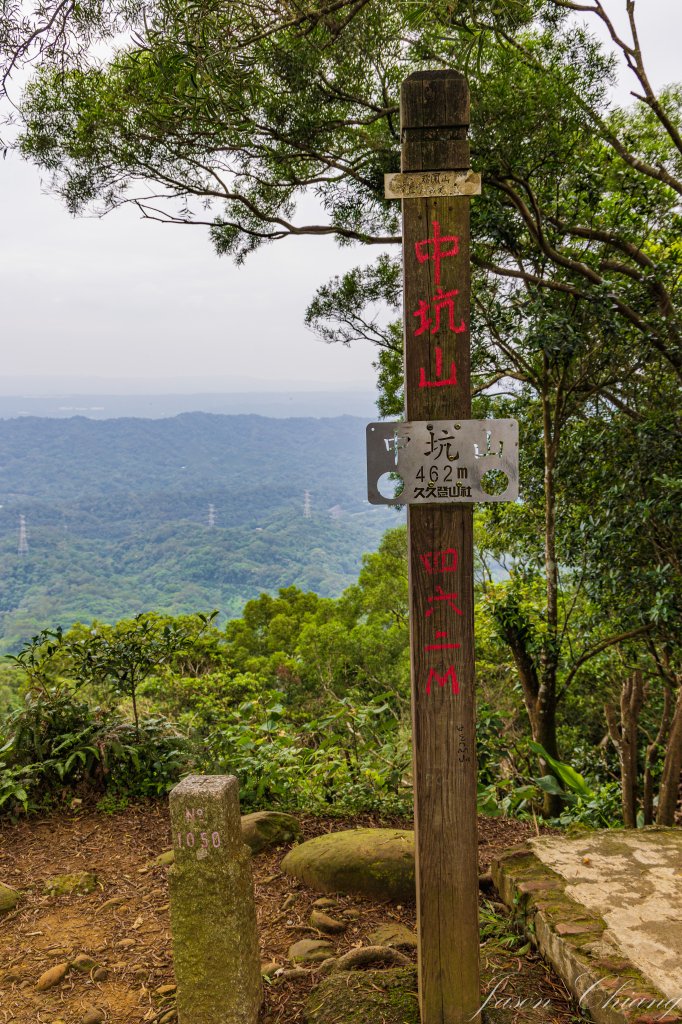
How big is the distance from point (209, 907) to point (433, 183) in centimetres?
224

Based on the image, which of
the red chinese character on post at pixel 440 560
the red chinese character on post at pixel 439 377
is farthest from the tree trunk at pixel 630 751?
the red chinese character on post at pixel 439 377

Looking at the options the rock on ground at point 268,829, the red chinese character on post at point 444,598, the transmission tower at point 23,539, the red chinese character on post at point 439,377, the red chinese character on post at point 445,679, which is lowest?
the transmission tower at point 23,539

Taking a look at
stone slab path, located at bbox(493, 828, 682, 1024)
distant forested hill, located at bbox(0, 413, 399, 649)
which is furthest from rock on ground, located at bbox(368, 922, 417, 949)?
distant forested hill, located at bbox(0, 413, 399, 649)

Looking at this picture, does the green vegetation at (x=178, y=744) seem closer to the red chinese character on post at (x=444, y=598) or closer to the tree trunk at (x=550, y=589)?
the tree trunk at (x=550, y=589)

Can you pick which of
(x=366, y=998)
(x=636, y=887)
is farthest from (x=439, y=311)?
(x=636, y=887)

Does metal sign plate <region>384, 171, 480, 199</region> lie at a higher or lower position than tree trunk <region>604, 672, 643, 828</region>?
higher

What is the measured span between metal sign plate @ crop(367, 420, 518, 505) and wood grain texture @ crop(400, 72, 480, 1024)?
0.04 metres

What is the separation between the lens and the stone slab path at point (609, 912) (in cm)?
222

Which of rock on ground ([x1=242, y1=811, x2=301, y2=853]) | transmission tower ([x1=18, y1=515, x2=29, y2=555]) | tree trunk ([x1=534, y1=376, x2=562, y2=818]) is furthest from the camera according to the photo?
transmission tower ([x1=18, y1=515, x2=29, y2=555])

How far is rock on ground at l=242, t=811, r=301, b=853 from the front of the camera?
3760 mm

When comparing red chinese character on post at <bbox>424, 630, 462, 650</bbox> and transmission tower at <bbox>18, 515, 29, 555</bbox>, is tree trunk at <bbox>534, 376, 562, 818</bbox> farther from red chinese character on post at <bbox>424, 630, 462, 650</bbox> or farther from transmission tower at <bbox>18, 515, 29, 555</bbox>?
transmission tower at <bbox>18, 515, 29, 555</bbox>

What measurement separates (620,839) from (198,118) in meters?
5.52

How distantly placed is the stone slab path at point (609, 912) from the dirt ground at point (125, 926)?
0.45 ft

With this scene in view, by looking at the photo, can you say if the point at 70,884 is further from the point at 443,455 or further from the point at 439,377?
the point at 439,377
